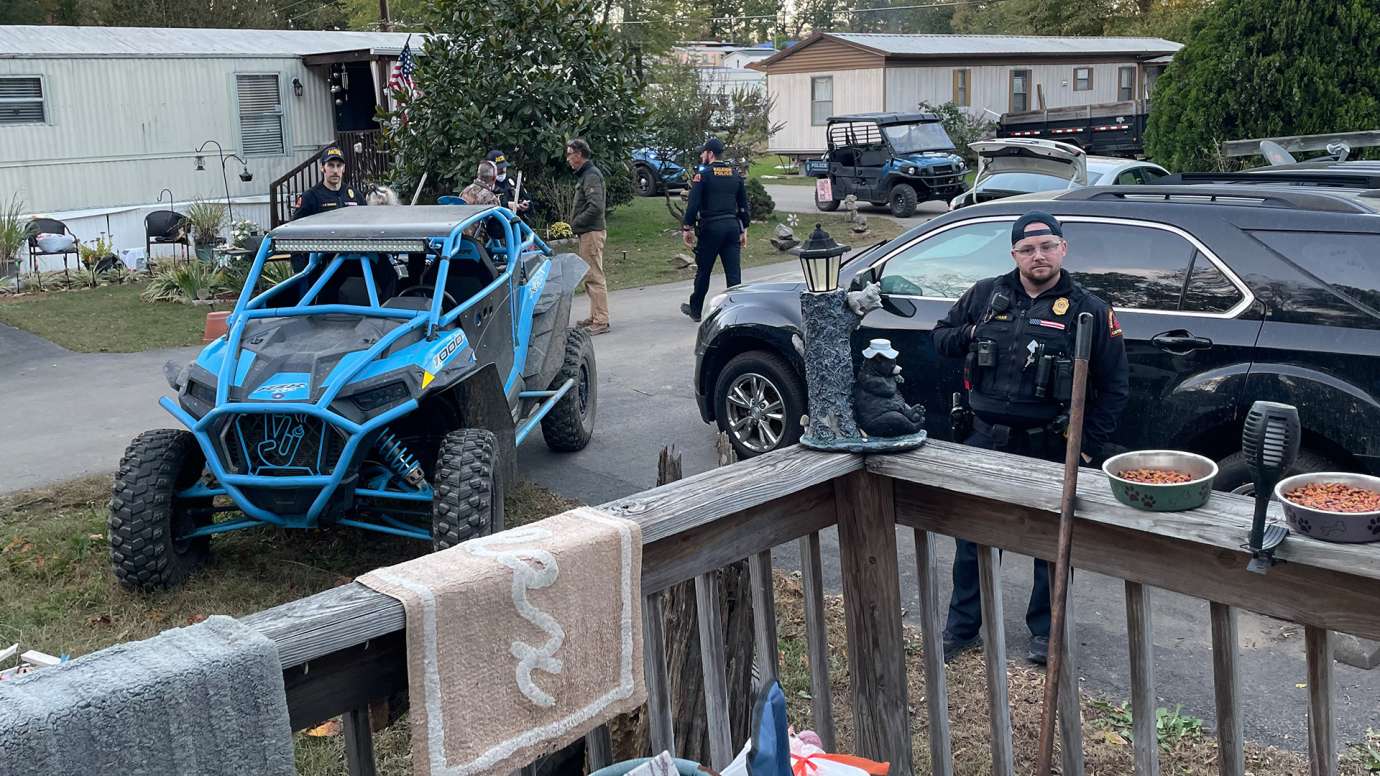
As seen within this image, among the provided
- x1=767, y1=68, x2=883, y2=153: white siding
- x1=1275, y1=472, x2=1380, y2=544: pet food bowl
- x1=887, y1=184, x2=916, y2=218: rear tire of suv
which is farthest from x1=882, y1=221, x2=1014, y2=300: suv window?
x1=767, y1=68, x2=883, y2=153: white siding

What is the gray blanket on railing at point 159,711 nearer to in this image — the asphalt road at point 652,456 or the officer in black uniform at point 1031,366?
the officer in black uniform at point 1031,366

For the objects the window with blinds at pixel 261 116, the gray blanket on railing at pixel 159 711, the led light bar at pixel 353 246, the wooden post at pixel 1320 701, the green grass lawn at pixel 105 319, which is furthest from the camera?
the window with blinds at pixel 261 116

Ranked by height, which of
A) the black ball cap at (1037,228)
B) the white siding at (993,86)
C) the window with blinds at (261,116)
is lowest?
the black ball cap at (1037,228)

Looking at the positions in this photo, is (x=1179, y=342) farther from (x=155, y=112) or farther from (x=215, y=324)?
(x=155, y=112)

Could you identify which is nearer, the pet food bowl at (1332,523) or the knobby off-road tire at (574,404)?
the pet food bowl at (1332,523)

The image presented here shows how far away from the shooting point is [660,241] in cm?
2008

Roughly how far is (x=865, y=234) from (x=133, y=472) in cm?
1579

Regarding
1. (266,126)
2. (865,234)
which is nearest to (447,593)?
(865,234)

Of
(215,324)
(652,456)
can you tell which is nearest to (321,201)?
(215,324)

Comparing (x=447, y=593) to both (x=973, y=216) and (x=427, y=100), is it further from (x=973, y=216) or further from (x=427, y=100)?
(x=427, y=100)

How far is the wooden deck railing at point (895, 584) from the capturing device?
2.07 meters

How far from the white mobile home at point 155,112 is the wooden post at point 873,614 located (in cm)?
1789

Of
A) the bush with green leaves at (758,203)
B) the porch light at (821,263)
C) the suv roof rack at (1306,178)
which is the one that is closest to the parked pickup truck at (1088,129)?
the bush with green leaves at (758,203)

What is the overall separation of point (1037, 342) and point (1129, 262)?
1.47 meters
